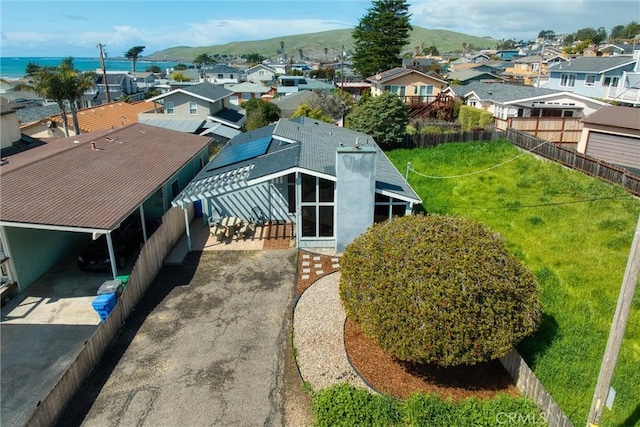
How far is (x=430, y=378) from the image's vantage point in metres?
9.36

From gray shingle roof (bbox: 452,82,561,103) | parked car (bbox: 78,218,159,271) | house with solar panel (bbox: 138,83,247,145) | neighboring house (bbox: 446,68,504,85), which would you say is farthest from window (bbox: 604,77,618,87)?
parked car (bbox: 78,218,159,271)

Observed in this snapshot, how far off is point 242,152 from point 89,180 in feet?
23.2

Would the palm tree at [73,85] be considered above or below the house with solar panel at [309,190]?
above

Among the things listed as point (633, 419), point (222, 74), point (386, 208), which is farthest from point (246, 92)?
point (633, 419)

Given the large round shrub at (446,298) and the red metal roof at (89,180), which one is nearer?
the large round shrub at (446,298)

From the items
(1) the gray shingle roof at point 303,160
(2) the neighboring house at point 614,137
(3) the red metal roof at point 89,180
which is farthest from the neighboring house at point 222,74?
(2) the neighboring house at point 614,137

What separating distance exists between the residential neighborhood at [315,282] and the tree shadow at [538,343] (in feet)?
0.21

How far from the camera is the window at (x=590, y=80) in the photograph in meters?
45.9

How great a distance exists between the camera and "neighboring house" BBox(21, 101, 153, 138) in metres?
36.5

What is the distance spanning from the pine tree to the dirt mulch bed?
61.4 meters

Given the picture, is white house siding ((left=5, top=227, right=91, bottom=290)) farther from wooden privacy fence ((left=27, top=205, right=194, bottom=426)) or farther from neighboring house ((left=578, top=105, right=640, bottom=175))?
neighboring house ((left=578, top=105, right=640, bottom=175))

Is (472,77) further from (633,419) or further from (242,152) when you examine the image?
(633,419)

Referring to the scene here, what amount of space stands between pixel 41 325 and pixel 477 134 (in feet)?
93.0

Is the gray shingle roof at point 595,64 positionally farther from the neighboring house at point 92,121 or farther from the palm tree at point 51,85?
the palm tree at point 51,85
